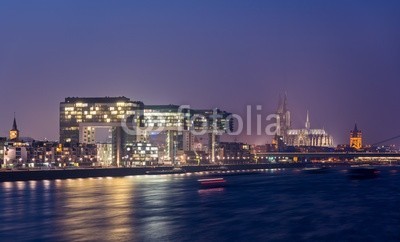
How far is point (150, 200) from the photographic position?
7681cm

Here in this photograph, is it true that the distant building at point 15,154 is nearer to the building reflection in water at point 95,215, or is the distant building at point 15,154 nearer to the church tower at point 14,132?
the church tower at point 14,132

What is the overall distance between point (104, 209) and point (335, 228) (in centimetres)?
2674

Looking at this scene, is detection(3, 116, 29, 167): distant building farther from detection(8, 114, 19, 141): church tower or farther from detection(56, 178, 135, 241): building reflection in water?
detection(56, 178, 135, 241): building reflection in water

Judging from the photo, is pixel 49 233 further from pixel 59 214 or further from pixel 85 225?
pixel 59 214

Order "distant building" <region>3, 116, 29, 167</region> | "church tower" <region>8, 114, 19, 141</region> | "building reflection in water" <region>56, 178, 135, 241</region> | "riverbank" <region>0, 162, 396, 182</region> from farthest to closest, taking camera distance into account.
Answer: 1. "church tower" <region>8, 114, 19, 141</region>
2. "distant building" <region>3, 116, 29, 167</region>
3. "riverbank" <region>0, 162, 396, 182</region>
4. "building reflection in water" <region>56, 178, 135, 241</region>

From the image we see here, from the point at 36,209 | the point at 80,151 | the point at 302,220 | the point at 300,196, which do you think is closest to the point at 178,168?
the point at 80,151

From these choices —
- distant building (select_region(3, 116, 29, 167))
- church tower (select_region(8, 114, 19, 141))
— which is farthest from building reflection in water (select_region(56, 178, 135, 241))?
church tower (select_region(8, 114, 19, 141))

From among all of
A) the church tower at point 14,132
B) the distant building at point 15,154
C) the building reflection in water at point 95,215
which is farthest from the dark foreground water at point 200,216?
the church tower at point 14,132

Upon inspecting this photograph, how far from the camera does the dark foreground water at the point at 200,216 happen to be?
4622 cm

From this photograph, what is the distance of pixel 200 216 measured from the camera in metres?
58.5

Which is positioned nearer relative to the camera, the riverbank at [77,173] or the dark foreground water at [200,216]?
the dark foreground water at [200,216]

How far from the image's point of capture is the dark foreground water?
152ft

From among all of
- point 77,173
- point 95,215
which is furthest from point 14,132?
point 95,215

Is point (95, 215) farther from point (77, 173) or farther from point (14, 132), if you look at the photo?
point (14, 132)
